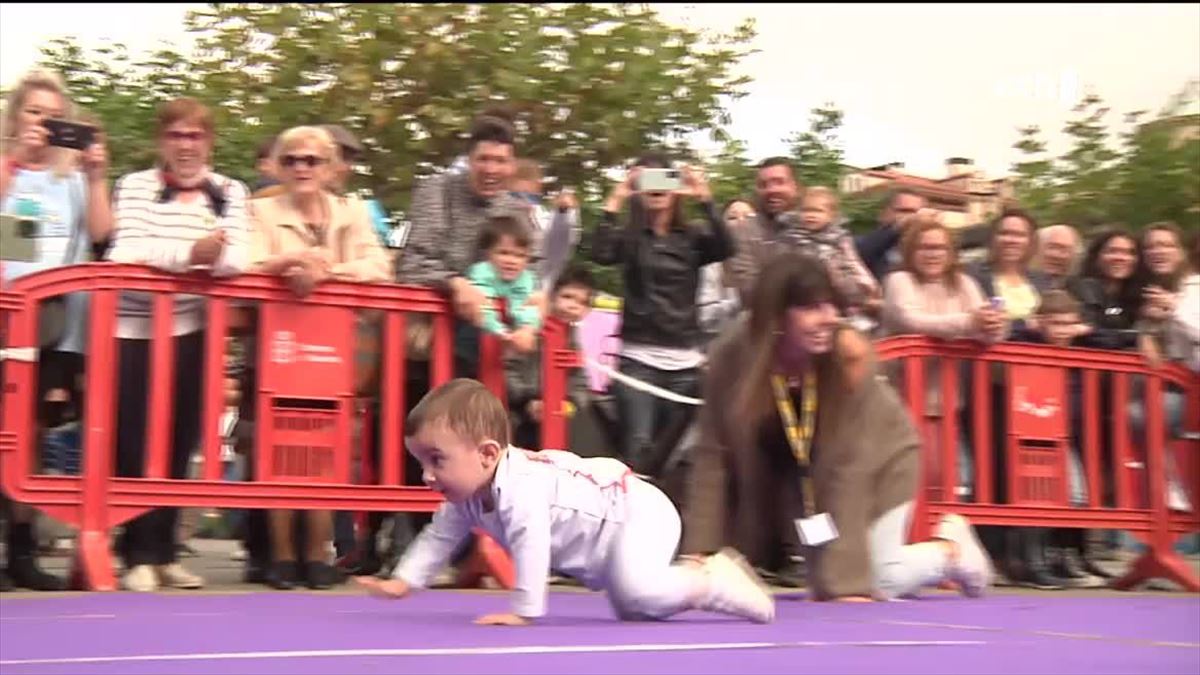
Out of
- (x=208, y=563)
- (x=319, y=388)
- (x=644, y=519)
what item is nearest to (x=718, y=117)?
(x=208, y=563)

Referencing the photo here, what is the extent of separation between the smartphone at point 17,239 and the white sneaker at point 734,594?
284cm

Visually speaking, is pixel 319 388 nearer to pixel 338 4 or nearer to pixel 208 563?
pixel 208 563

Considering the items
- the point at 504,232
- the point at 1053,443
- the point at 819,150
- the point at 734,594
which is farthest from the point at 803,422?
the point at 819,150

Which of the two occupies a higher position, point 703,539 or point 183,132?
point 183,132

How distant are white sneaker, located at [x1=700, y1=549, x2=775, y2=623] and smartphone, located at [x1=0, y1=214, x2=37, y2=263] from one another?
284cm

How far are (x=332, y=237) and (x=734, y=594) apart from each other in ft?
9.31

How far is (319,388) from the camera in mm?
7172

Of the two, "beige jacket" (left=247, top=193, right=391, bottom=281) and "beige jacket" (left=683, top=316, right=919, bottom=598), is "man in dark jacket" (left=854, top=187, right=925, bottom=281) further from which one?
"beige jacket" (left=247, top=193, right=391, bottom=281)

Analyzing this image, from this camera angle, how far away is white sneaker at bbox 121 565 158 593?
6.58 meters

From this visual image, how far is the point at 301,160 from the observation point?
24.0ft

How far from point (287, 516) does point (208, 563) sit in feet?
7.30

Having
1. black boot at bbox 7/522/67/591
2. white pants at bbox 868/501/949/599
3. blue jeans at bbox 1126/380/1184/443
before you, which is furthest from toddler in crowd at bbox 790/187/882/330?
black boot at bbox 7/522/67/591

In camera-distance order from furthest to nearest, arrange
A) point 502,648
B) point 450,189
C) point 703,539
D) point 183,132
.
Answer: point 450,189
point 183,132
point 703,539
point 502,648

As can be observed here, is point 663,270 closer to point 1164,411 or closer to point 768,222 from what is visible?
point 768,222
